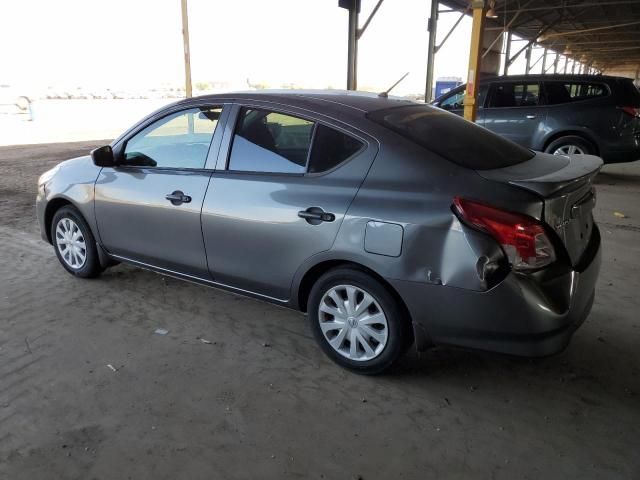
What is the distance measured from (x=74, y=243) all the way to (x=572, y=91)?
26.0ft

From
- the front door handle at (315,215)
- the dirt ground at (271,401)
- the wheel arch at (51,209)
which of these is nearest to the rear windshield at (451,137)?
the front door handle at (315,215)

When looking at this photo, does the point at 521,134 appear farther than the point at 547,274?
Yes

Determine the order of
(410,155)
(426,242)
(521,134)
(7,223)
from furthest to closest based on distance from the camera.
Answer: (521,134), (7,223), (410,155), (426,242)

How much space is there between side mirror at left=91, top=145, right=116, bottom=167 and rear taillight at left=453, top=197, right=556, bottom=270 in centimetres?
274

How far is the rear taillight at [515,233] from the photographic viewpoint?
2326mm

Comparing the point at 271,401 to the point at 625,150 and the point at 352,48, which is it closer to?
the point at 625,150

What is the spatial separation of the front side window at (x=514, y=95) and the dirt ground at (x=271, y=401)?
5.73m

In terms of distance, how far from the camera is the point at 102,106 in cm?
2741

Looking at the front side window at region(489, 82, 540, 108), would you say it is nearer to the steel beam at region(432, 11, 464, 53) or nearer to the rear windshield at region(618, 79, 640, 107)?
the rear windshield at region(618, 79, 640, 107)

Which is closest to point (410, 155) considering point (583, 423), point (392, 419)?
point (392, 419)

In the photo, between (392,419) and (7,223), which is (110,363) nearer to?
(392,419)

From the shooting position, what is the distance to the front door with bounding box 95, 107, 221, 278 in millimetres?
3398

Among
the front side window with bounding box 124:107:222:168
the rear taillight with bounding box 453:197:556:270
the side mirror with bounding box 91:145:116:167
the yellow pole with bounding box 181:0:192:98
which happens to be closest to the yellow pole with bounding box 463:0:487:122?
the front side window with bounding box 124:107:222:168

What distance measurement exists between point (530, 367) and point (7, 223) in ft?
19.6
